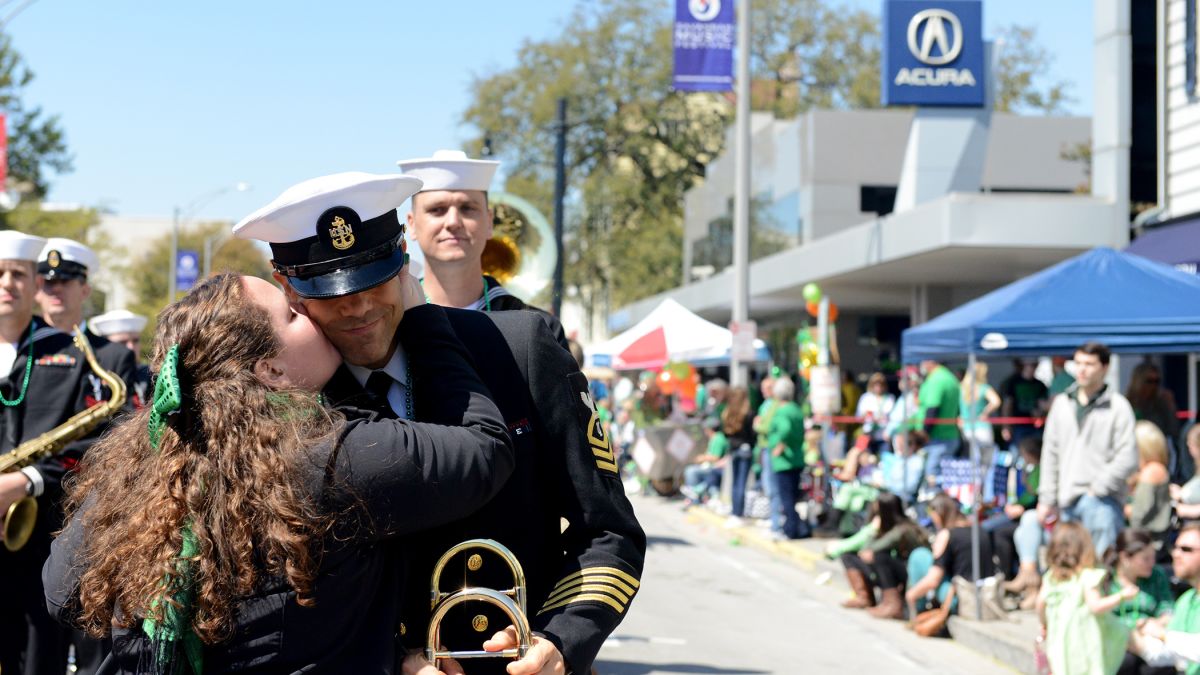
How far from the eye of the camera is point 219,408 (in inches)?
91.9

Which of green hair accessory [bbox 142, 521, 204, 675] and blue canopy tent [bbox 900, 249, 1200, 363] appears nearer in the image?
green hair accessory [bbox 142, 521, 204, 675]

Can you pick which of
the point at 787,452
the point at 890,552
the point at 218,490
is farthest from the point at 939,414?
the point at 218,490

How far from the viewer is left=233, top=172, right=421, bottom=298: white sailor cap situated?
2.46 meters

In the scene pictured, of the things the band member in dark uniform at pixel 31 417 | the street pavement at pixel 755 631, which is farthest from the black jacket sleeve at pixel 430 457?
the street pavement at pixel 755 631

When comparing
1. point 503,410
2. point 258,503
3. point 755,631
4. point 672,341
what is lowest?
point 755,631

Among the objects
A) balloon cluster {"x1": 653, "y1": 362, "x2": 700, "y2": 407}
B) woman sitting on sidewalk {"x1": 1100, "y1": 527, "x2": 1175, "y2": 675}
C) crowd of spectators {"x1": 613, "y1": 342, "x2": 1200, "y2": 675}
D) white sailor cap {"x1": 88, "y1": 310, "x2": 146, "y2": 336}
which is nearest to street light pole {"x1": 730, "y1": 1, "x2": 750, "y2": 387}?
crowd of spectators {"x1": 613, "y1": 342, "x2": 1200, "y2": 675}

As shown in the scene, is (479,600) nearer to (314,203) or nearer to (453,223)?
(314,203)

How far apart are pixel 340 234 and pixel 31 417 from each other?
342cm

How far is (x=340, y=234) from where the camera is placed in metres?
2.46

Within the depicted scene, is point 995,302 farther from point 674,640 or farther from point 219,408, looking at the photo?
point 219,408

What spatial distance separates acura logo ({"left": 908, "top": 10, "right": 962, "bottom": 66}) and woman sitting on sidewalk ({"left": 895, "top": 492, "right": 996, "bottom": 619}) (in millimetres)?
14315

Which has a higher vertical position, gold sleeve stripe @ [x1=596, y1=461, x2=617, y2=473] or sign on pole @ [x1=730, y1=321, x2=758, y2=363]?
gold sleeve stripe @ [x1=596, y1=461, x2=617, y2=473]

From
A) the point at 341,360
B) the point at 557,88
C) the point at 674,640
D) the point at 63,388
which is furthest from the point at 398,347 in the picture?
the point at 557,88

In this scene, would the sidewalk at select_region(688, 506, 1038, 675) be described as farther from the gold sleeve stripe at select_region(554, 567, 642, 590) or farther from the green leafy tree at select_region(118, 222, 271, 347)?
the green leafy tree at select_region(118, 222, 271, 347)
